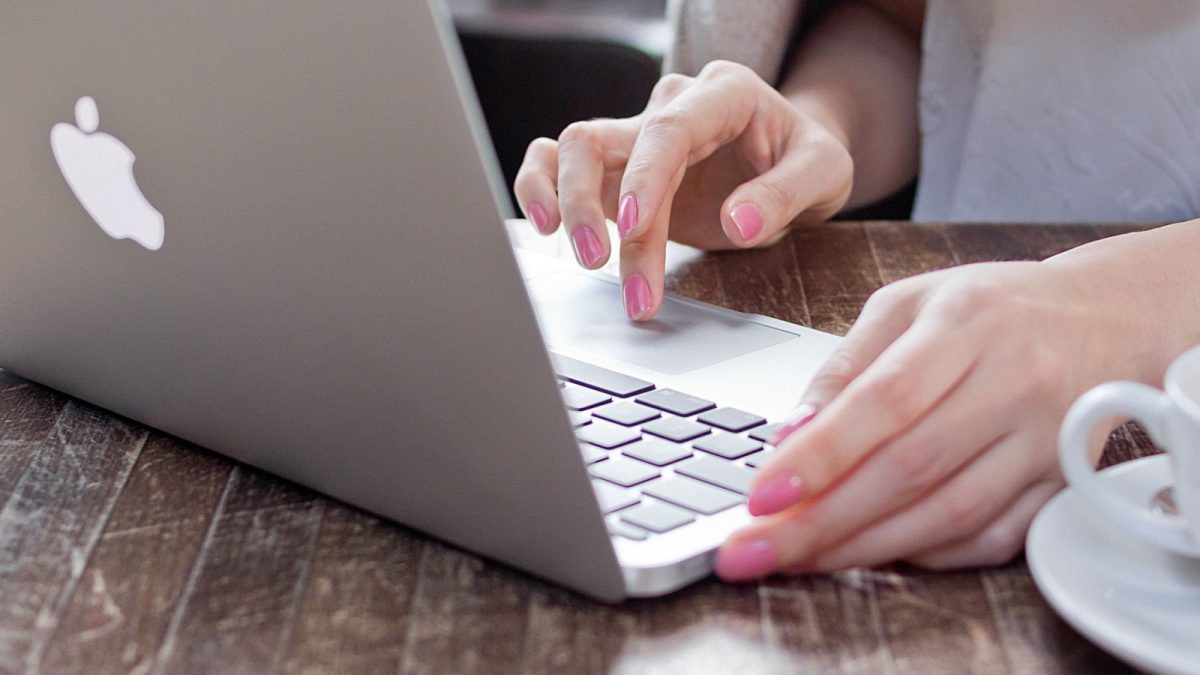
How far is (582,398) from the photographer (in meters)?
0.49

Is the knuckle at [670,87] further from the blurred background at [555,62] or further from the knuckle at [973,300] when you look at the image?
the blurred background at [555,62]

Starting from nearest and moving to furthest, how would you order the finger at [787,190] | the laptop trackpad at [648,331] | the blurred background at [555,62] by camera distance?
the laptop trackpad at [648,331]
the finger at [787,190]
the blurred background at [555,62]

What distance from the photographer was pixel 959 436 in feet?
1.24

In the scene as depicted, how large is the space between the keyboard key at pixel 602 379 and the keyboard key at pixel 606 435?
1.4 inches

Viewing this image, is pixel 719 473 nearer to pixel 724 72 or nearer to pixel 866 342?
pixel 866 342

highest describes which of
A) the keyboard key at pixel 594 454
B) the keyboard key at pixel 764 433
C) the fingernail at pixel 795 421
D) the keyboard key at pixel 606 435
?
the fingernail at pixel 795 421

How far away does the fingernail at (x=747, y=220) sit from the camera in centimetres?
65

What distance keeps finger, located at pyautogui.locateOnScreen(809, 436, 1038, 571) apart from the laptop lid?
79 mm

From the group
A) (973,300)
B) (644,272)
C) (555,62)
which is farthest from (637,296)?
(555,62)

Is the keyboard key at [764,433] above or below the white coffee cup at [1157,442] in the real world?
below

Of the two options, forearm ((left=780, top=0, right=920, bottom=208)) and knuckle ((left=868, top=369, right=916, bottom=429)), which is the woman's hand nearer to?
knuckle ((left=868, top=369, right=916, bottom=429))

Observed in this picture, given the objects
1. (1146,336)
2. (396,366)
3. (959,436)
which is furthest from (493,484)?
(1146,336)

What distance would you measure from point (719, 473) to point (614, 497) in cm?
A: 4

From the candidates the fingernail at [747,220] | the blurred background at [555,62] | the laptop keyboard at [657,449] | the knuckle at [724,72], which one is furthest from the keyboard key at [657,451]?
the blurred background at [555,62]
